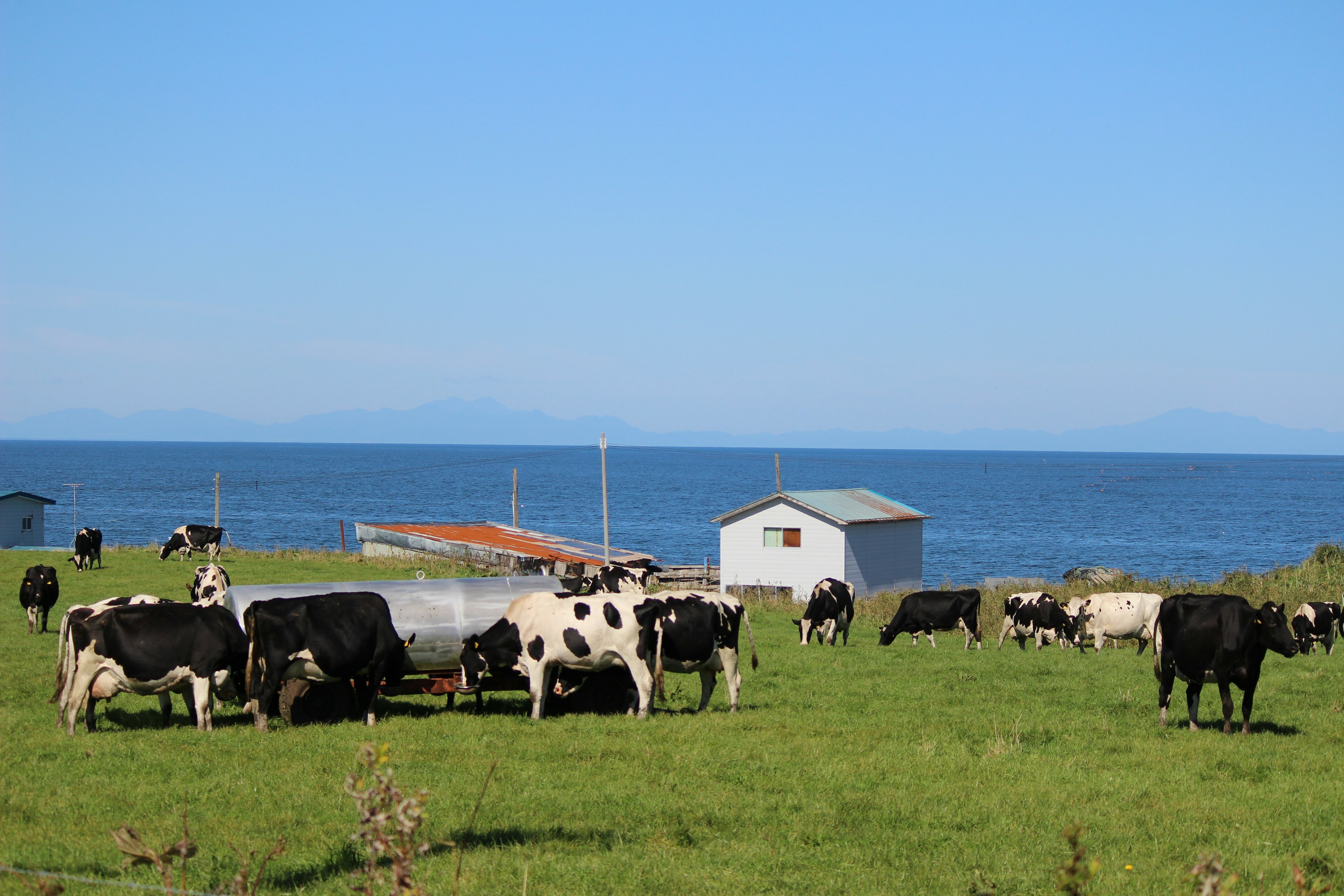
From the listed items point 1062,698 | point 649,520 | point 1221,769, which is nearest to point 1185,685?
point 1062,698

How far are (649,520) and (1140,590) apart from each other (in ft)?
286

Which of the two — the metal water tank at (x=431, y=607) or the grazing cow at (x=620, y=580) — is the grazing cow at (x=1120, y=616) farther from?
the metal water tank at (x=431, y=607)

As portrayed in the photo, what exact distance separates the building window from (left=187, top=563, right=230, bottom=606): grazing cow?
29542mm

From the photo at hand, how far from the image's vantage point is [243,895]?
600 cm

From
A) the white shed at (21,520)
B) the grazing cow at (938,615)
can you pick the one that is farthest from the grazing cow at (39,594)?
the white shed at (21,520)

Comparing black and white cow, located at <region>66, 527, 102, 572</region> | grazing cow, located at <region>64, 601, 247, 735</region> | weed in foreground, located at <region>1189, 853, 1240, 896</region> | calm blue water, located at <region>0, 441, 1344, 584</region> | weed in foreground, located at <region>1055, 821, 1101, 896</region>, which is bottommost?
calm blue water, located at <region>0, 441, 1344, 584</region>

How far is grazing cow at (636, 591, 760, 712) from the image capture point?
57.6 feet

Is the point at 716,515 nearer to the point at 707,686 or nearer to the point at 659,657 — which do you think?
the point at 707,686

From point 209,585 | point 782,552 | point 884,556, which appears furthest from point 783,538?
point 209,585

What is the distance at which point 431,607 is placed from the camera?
59.8 ft

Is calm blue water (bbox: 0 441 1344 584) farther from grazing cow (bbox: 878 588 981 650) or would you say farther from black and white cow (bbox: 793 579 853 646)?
black and white cow (bbox: 793 579 853 646)

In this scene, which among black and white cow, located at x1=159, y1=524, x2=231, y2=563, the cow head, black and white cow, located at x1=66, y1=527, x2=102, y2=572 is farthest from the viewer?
black and white cow, located at x1=159, y1=524, x2=231, y2=563

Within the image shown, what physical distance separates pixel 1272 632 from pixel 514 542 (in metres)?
52.2

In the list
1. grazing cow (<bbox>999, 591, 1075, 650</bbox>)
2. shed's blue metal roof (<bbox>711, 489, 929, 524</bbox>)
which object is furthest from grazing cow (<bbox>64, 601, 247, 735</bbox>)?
shed's blue metal roof (<bbox>711, 489, 929, 524</bbox>)
